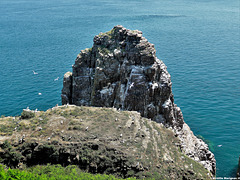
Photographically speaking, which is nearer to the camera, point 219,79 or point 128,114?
point 128,114

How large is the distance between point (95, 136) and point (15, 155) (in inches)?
491

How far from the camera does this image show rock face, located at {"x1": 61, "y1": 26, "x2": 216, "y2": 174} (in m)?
57.1

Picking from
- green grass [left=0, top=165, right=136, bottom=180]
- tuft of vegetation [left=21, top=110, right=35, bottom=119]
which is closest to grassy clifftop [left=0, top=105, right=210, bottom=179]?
tuft of vegetation [left=21, top=110, right=35, bottom=119]

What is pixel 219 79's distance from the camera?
91938 mm

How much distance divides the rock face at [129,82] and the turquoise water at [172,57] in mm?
10728

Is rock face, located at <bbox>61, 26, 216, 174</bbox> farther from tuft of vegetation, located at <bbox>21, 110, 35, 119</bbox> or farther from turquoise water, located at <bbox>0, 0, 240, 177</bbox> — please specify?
tuft of vegetation, located at <bbox>21, 110, 35, 119</bbox>

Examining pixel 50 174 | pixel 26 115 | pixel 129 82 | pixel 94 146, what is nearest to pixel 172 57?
pixel 129 82

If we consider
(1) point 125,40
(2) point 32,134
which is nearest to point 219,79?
(1) point 125,40

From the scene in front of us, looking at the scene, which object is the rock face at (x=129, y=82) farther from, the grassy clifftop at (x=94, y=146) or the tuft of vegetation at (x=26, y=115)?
the tuft of vegetation at (x=26, y=115)

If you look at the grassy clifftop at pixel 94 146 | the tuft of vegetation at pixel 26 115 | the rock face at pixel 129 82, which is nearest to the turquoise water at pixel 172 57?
the rock face at pixel 129 82

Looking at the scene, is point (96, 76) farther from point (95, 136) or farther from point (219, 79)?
point (219, 79)

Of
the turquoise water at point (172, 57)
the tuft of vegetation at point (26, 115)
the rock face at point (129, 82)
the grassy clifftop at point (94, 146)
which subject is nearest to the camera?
the grassy clifftop at point (94, 146)

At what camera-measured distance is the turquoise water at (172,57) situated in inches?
2874

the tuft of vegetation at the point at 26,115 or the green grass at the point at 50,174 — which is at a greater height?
the tuft of vegetation at the point at 26,115
